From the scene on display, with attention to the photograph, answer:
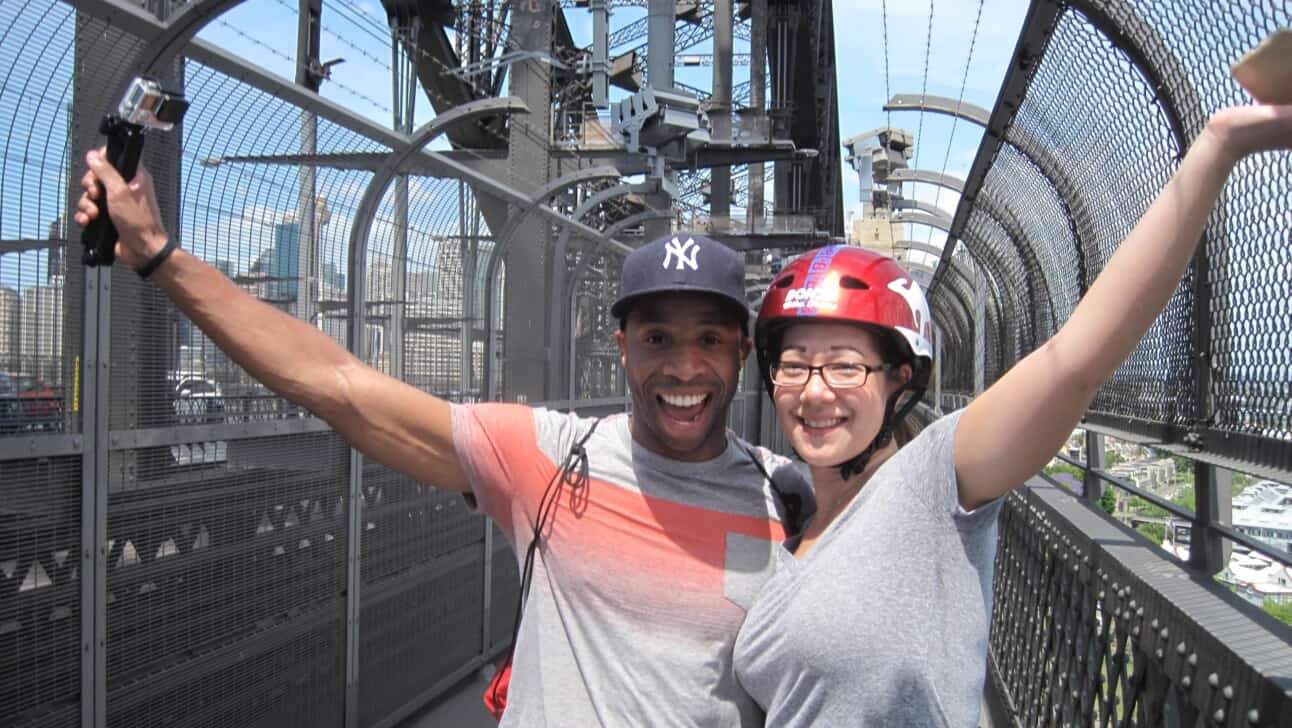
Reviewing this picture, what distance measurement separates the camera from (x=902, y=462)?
170 centimetres

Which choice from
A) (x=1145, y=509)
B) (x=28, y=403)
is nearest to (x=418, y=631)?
(x=28, y=403)

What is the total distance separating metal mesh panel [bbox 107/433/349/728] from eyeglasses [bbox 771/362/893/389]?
2.44 metres

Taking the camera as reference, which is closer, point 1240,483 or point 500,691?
point 500,691

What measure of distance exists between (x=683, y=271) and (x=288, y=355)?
2.70ft

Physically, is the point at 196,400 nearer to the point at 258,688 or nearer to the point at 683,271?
the point at 258,688

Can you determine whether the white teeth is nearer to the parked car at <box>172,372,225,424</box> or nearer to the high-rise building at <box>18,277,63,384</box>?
the high-rise building at <box>18,277,63,384</box>

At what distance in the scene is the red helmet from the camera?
1896 millimetres

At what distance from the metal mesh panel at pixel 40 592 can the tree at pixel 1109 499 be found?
4.47 metres

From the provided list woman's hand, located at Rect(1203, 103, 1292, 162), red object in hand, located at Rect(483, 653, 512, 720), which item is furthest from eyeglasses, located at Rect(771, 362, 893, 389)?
red object in hand, located at Rect(483, 653, 512, 720)

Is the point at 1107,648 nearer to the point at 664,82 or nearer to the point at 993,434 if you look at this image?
the point at 993,434

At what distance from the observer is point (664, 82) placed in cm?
1392

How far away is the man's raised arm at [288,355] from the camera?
1.95 m

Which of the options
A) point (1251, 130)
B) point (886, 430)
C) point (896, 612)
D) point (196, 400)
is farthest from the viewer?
point (196, 400)

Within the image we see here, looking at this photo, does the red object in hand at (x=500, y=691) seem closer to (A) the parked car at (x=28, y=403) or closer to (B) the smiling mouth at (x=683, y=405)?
(B) the smiling mouth at (x=683, y=405)
